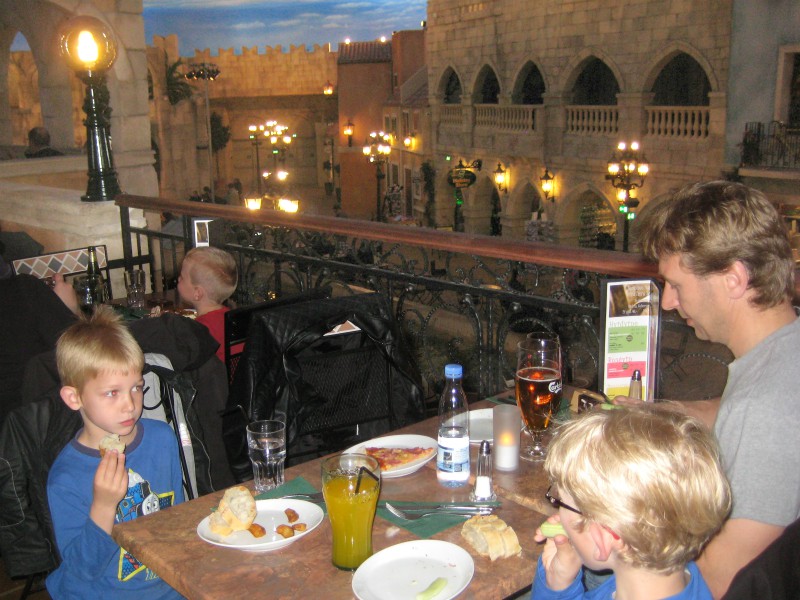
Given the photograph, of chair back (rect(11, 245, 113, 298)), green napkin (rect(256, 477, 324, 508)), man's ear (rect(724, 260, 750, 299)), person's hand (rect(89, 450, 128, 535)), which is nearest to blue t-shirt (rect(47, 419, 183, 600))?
person's hand (rect(89, 450, 128, 535))

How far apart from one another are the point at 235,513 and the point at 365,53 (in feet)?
118

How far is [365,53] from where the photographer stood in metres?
35.9

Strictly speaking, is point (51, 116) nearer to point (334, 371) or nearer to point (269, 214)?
point (269, 214)

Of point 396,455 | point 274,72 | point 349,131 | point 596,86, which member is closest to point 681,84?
point 596,86

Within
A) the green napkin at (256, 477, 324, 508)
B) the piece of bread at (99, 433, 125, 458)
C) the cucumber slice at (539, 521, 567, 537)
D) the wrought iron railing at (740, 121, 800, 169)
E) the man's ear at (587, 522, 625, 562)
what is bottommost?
the green napkin at (256, 477, 324, 508)

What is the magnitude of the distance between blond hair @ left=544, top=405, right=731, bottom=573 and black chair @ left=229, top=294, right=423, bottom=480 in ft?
4.67

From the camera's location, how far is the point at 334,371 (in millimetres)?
2668

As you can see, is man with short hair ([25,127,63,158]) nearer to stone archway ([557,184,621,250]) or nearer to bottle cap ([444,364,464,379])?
bottle cap ([444,364,464,379])

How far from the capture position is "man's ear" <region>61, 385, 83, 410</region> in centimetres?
215

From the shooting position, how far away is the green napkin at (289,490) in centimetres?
185

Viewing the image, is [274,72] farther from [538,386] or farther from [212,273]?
[538,386]

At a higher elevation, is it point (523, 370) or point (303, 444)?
point (523, 370)

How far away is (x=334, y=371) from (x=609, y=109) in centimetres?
1780

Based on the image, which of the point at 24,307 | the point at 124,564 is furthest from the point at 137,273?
the point at 124,564
